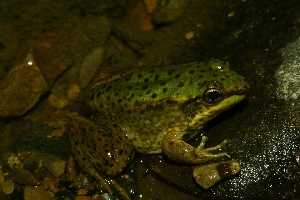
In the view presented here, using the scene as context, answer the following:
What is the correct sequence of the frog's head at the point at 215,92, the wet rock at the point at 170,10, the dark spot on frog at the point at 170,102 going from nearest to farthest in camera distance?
the frog's head at the point at 215,92
the dark spot on frog at the point at 170,102
the wet rock at the point at 170,10

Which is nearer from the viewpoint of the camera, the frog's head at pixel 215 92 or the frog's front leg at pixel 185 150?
the frog's head at pixel 215 92

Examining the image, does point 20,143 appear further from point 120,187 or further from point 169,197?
point 169,197

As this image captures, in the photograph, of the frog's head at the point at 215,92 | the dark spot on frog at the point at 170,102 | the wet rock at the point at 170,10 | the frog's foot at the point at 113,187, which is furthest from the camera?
the wet rock at the point at 170,10

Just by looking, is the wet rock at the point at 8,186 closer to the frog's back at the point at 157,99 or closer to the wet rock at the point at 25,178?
the wet rock at the point at 25,178

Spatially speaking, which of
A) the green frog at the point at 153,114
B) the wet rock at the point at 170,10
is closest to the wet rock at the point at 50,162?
the green frog at the point at 153,114

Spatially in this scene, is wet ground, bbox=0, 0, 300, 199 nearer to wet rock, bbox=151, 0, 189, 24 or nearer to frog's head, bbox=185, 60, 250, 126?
wet rock, bbox=151, 0, 189, 24

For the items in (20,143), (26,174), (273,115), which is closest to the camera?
(273,115)

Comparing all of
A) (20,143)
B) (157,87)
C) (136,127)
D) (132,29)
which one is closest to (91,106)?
(136,127)

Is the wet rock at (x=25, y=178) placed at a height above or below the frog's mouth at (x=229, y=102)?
below
